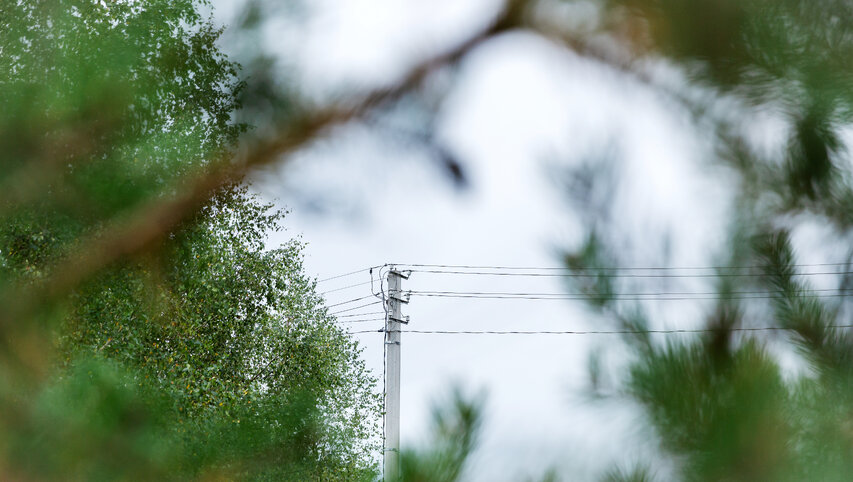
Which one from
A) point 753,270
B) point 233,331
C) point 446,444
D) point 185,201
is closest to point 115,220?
point 185,201

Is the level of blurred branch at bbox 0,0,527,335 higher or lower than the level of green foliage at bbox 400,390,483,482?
higher

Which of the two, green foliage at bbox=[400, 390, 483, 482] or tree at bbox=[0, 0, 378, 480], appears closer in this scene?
green foliage at bbox=[400, 390, 483, 482]

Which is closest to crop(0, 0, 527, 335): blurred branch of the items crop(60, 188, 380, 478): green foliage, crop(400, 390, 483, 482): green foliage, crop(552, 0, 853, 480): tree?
crop(552, 0, 853, 480): tree

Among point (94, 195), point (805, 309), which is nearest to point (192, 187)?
point (94, 195)

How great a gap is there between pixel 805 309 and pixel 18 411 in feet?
3.80

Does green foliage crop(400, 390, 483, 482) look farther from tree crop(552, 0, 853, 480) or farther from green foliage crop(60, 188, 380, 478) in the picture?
green foliage crop(60, 188, 380, 478)

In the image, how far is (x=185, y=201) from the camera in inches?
46.7

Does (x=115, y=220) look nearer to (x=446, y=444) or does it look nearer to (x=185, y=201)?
(x=185, y=201)

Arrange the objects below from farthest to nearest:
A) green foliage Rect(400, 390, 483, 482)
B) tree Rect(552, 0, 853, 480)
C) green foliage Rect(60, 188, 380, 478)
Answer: green foliage Rect(60, 188, 380, 478), tree Rect(552, 0, 853, 480), green foliage Rect(400, 390, 483, 482)

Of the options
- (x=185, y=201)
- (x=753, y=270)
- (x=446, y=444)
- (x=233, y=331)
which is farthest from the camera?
(x=233, y=331)

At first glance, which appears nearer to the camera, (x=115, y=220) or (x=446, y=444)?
(x=446, y=444)

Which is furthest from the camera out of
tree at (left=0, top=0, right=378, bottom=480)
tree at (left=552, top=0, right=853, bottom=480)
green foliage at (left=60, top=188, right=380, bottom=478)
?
green foliage at (left=60, top=188, right=380, bottom=478)

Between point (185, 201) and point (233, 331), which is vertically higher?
point (233, 331)

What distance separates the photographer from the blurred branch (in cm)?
109
